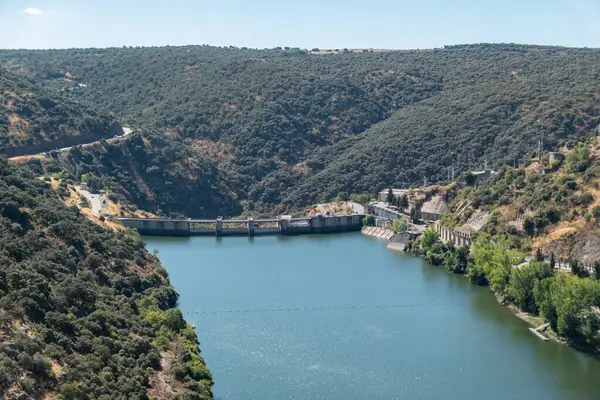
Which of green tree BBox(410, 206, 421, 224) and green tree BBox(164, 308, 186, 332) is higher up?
green tree BBox(410, 206, 421, 224)

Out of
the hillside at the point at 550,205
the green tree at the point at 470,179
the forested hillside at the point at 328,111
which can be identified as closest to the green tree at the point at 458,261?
the hillside at the point at 550,205

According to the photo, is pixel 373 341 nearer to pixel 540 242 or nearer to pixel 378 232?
pixel 540 242

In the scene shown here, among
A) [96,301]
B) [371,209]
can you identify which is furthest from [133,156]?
[96,301]

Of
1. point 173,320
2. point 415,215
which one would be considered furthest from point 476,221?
point 173,320

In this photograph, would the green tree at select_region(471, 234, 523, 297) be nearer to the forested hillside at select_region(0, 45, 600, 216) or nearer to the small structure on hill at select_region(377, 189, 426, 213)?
the small structure on hill at select_region(377, 189, 426, 213)

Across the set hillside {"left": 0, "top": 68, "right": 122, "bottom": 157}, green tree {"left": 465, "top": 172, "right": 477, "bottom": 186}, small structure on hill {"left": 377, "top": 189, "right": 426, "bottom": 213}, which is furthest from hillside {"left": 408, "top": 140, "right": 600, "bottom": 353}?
hillside {"left": 0, "top": 68, "right": 122, "bottom": 157}

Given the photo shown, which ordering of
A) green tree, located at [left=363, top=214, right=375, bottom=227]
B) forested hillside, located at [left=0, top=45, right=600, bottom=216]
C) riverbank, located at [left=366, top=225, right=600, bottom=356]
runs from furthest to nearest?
forested hillside, located at [left=0, top=45, right=600, bottom=216], green tree, located at [left=363, top=214, right=375, bottom=227], riverbank, located at [left=366, top=225, right=600, bottom=356]
